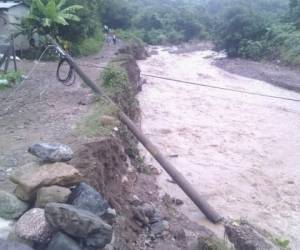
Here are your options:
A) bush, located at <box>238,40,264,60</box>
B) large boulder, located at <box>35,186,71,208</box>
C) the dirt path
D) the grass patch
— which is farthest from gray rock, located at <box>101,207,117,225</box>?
bush, located at <box>238,40,264,60</box>

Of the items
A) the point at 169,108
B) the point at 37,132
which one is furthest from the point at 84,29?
the point at 37,132

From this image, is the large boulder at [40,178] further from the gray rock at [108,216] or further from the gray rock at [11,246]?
the gray rock at [11,246]

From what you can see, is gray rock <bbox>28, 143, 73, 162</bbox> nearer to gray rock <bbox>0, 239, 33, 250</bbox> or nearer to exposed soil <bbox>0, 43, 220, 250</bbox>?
exposed soil <bbox>0, 43, 220, 250</bbox>

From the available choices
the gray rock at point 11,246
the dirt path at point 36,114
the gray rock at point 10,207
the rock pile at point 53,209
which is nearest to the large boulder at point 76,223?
the rock pile at point 53,209

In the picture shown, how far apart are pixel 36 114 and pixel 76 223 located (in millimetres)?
5438

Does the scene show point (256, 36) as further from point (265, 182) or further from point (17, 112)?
point (17, 112)

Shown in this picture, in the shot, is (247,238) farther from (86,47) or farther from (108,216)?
(86,47)

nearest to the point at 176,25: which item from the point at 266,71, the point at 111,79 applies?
the point at 266,71

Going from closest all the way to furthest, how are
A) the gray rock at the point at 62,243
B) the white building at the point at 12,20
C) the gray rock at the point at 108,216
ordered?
the gray rock at the point at 62,243
the gray rock at the point at 108,216
the white building at the point at 12,20

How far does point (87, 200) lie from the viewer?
536 centimetres

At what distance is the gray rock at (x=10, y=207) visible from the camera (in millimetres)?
5184

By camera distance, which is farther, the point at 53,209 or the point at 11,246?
the point at 53,209

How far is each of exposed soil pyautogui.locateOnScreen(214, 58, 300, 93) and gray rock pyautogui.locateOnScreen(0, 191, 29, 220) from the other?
16551 mm

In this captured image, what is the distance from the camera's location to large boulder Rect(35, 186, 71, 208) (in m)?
5.28
